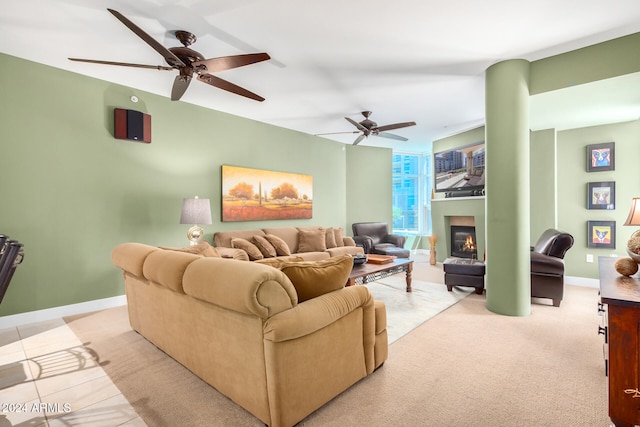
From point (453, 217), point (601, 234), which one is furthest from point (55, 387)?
point (453, 217)

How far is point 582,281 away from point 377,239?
12.0 ft

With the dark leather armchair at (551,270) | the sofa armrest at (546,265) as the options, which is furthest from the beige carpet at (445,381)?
the sofa armrest at (546,265)

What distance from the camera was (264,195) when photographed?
5.79 meters

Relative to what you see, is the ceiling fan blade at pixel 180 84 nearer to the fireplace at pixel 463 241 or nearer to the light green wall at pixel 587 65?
the light green wall at pixel 587 65

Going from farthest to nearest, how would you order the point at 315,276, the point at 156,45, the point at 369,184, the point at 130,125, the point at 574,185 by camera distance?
the point at 369,184 < the point at 574,185 < the point at 130,125 < the point at 156,45 < the point at 315,276

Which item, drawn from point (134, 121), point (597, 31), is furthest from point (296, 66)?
point (597, 31)

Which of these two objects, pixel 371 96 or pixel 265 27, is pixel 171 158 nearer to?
pixel 265 27

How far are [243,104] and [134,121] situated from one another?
1.55 metres

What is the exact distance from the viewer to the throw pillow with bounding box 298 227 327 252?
5.68 meters

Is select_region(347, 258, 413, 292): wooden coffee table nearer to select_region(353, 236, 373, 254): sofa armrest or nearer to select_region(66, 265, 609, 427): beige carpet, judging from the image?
select_region(66, 265, 609, 427): beige carpet

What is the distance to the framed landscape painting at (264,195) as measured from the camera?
5262 millimetres

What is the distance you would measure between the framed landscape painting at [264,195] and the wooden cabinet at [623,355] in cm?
479

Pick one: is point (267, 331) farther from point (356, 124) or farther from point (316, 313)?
point (356, 124)

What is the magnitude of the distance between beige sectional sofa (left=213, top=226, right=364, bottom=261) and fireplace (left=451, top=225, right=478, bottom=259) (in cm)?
245
